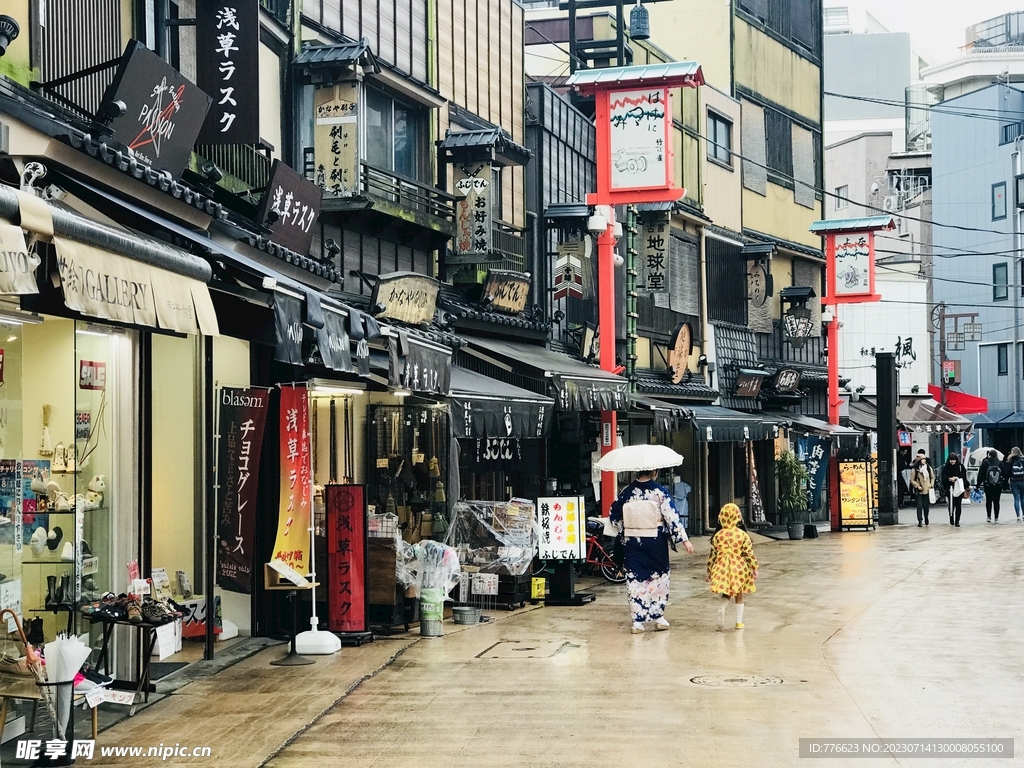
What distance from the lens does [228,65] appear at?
1370 centimetres

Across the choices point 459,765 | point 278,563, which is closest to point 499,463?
point 278,563

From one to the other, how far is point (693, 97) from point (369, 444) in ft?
63.4

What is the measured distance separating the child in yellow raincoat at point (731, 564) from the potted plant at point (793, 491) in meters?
16.6

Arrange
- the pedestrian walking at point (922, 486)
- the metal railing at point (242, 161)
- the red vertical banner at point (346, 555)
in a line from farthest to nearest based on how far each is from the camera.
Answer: the pedestrian walking at point (922, 486) < the metal railing at point (242, 161) < the red vertical banner at point (346, 555)

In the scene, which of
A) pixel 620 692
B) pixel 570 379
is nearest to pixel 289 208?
pixel 570 379

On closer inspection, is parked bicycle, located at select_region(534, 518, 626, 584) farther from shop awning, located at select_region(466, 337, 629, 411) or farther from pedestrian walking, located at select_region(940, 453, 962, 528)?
pedestrian walking, located at select_region(940, 453, 962, 528)

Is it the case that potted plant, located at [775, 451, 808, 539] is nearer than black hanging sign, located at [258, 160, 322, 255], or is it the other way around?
black hanging sign, located at [258, 160, 322, 255]

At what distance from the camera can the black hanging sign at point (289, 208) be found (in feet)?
48.5

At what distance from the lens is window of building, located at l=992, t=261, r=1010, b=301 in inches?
2530

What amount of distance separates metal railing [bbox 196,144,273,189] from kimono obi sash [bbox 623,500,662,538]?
5921mm

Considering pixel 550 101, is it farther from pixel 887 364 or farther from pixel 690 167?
pixel 887 364

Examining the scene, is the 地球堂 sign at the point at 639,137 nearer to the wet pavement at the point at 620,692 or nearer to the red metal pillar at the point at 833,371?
the wet pavement at the point at 620,692

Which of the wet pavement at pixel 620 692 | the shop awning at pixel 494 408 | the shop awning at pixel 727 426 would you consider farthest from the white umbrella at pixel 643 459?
the shop awning at pixel 727 426

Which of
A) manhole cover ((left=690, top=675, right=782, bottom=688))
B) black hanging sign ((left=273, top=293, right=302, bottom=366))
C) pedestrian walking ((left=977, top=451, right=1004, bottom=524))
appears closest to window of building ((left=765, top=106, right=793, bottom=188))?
pedestrian walking ((left=977, top=451, right=1004, bottom=524))
